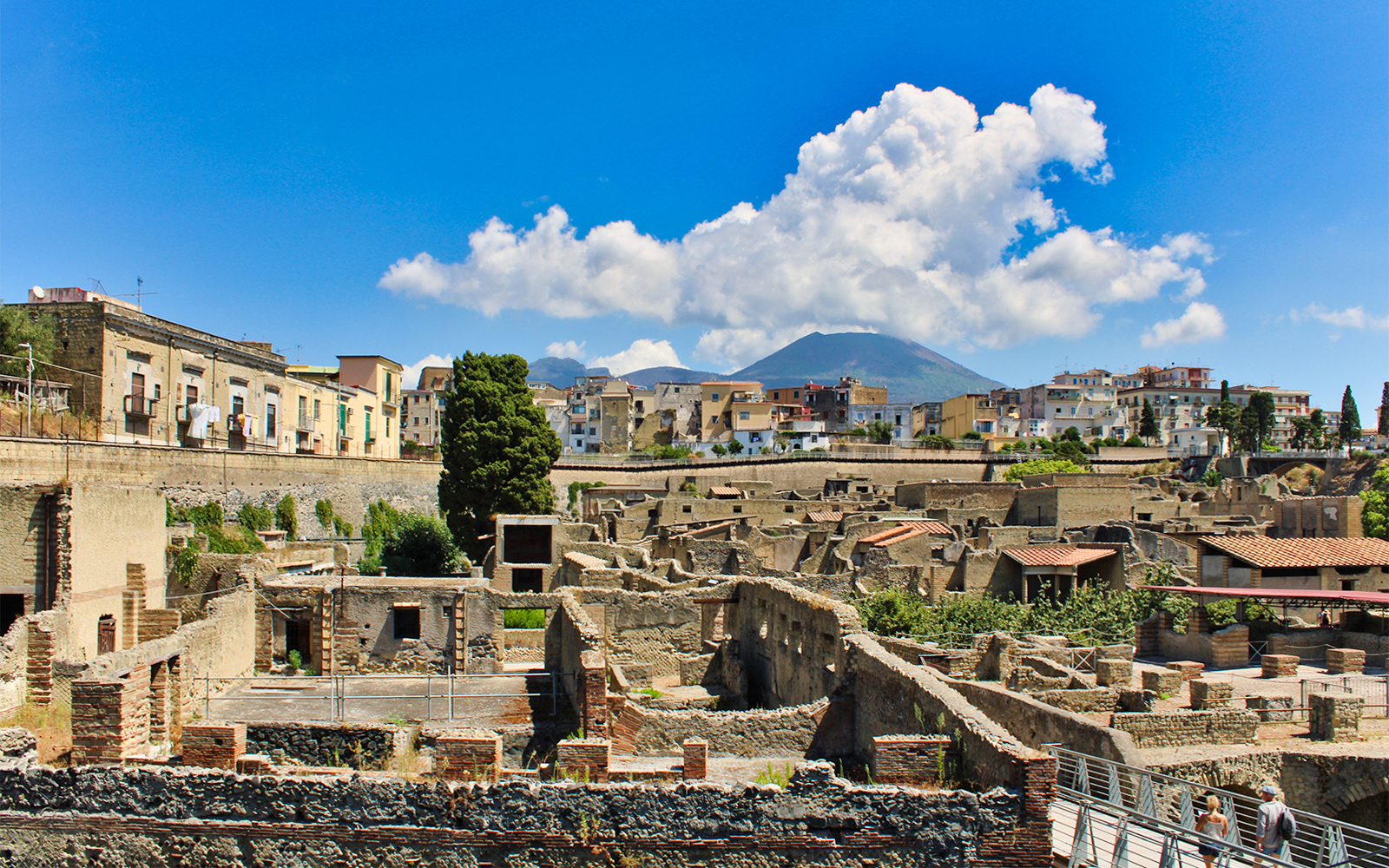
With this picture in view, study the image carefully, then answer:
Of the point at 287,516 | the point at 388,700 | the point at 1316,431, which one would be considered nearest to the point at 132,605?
the point at 388,700

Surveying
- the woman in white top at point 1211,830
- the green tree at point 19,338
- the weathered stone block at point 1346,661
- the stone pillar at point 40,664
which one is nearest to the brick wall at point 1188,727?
the woman in white top at point 1211,830

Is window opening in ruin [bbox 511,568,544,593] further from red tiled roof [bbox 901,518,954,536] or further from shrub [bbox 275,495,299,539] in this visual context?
red tiled roof [bbox 901,518,954,536]

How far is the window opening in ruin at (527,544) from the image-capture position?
3495 centimetres

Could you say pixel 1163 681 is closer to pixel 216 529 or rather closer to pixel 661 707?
pixel 661 707

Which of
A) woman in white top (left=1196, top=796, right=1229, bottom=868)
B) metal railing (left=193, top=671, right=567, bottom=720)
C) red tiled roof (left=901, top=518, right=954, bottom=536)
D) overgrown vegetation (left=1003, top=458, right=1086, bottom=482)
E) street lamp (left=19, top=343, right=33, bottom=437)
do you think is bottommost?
metal railing (left=193, top=671, right=567, bottom=720)

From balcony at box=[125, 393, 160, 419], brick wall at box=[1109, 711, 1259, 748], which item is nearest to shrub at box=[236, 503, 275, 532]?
balcony at box=[125, 393, 160, 419]

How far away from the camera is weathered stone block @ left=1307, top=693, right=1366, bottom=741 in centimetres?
1472

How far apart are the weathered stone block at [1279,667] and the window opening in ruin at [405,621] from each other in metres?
19.6

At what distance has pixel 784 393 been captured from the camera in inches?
4862

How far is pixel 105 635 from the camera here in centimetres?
1708

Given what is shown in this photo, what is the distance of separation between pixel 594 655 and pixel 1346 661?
17.8 meters

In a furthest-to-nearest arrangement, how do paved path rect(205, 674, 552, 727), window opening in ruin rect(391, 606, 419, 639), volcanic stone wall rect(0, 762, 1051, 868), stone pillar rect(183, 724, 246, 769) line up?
window opening in ruin rect(391, 606, 419, 639) → paved path rect(205, 674, 552, 727) → stone pillar rect(183, 724, 246, 769) → volcanic stone wall rect(0, 762, 1051, 868)

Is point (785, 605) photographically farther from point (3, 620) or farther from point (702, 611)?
point (3, 620)

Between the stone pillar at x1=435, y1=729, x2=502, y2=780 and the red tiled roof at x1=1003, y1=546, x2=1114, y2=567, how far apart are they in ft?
82.7
